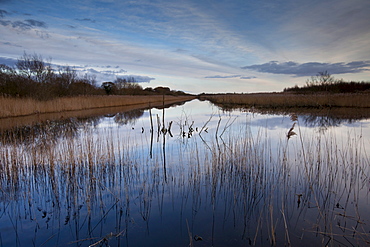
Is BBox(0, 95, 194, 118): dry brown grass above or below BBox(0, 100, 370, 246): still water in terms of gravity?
above

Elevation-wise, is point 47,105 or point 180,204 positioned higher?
point 47,105

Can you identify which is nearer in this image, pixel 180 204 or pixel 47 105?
pixel 180 204

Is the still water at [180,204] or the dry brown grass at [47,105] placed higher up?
the dry brown grass at [47,105]

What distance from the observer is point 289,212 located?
278 centimetres

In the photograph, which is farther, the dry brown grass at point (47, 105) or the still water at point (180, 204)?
the dry brown grass at point (47, 105)

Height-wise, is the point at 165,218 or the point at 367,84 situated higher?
the point at 367,84

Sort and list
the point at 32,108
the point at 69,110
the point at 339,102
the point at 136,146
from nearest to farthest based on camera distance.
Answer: the point at 136,146 → the point at 32,108 → the point at 69,110 → the point at 339,102

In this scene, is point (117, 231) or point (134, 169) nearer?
point (117, 231)

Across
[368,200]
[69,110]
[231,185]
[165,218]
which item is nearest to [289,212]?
[231,185]

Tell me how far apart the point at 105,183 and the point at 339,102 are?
66.4 ft

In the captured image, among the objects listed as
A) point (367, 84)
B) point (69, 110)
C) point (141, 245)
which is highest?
point (367, 84)

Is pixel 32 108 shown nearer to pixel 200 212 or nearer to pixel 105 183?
pixel 105 183

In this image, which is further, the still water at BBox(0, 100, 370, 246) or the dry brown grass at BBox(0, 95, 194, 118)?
the dry brown grass at BBox(0, 95, 194, 118)

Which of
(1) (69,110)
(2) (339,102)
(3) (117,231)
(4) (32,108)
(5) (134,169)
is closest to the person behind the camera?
(3) (117,231)
